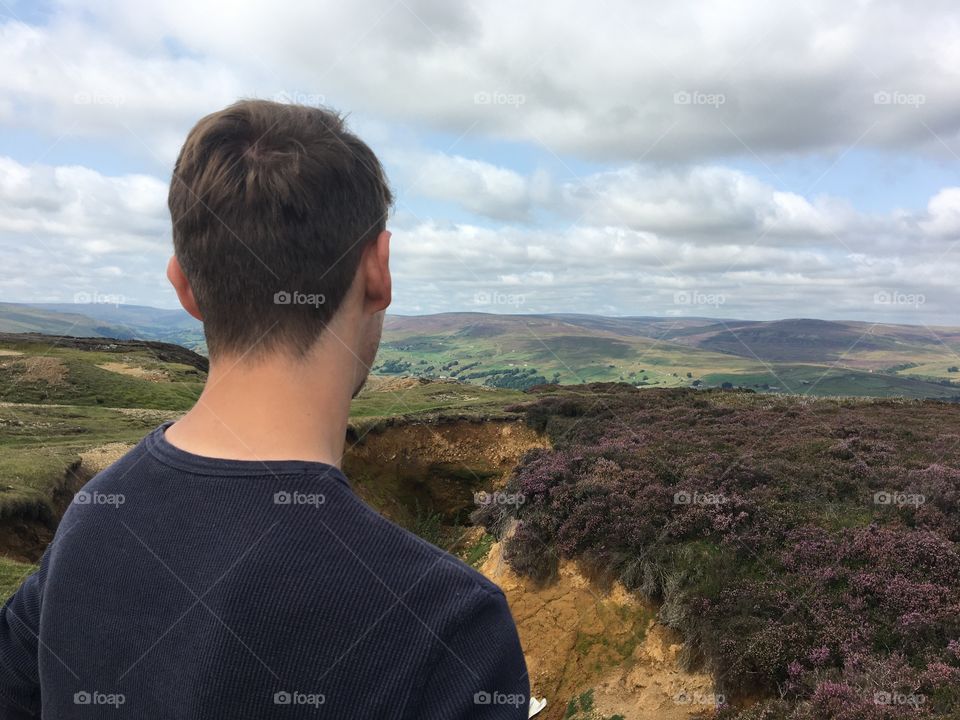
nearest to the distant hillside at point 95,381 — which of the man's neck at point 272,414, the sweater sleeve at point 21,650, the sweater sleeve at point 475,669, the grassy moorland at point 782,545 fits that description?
the grassy moorland at point 782,545

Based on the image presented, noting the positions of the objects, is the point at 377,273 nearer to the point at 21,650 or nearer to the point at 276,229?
the point at 276,229

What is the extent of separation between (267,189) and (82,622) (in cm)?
142

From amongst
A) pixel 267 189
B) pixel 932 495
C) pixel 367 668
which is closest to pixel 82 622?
pixel 367 668

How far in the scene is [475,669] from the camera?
58.6 inches

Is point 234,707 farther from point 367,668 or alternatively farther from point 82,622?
point 82,622

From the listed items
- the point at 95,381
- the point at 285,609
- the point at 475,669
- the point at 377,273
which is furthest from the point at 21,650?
the point at 95,381

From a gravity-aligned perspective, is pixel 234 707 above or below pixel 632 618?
above

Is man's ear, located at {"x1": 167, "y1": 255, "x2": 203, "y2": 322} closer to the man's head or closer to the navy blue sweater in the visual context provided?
the man's head

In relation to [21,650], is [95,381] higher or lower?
lower

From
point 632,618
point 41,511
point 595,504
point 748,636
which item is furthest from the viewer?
point 41,511

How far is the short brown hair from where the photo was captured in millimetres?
1781

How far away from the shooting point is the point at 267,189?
178 cm

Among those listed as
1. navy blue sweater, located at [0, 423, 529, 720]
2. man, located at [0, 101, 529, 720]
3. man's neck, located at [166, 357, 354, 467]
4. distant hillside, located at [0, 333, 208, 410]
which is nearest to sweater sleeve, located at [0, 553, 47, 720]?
man, located at [0, 101, 529, 720]

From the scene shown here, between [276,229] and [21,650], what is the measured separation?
183 cm
